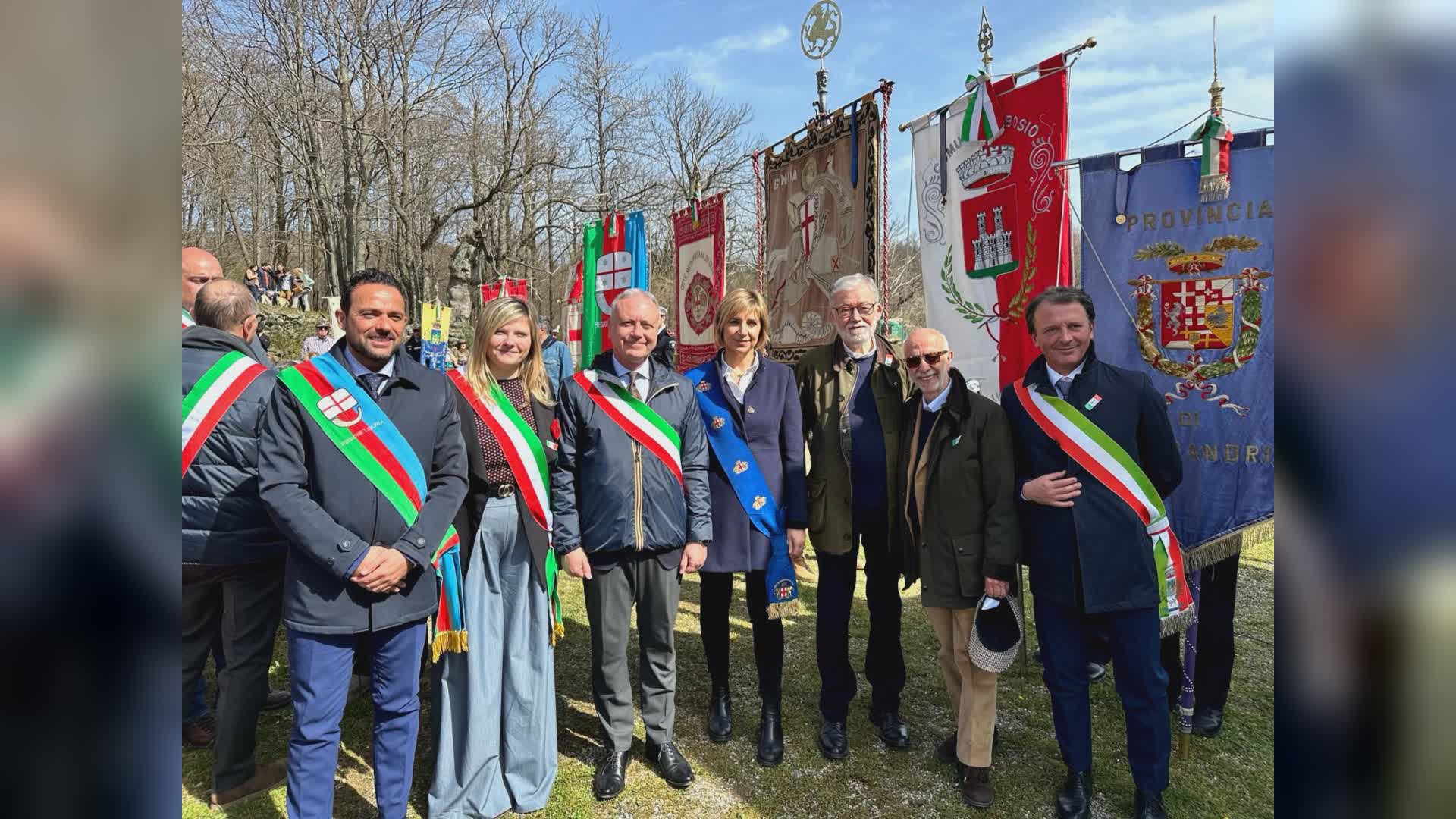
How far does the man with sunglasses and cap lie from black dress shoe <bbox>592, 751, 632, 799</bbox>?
144 cm

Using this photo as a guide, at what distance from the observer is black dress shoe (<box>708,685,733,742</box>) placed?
3.69 meters

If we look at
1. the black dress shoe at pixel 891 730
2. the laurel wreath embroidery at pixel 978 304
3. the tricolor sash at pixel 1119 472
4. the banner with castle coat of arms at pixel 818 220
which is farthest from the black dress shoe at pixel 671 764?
the banner with castle coat of arms at pixel 818 220

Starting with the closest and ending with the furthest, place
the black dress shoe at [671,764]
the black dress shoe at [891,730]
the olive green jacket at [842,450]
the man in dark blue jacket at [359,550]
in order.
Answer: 1. the man in dark blue jacket at [359,550]
2. the black dress shoe at [671,764]
3. the olive green jacket at [842,450]
4. the black dress shoe at [891,730]

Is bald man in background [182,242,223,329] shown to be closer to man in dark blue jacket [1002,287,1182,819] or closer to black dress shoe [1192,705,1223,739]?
man in dark blue jacket [1002,287,1182,819]

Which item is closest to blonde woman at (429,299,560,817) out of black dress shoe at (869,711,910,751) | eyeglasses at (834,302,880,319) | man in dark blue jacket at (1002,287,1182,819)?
eyeglasses at (834,302,880,319)

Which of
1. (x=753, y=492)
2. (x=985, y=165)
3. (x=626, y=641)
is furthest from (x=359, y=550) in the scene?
(x=985, y=165)

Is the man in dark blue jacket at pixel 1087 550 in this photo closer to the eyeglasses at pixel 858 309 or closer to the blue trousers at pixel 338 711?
the eyeglasses at pixel 858 309

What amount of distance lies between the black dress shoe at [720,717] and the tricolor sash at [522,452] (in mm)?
1033

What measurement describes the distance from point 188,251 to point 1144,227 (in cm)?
478

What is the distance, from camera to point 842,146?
20.9ft

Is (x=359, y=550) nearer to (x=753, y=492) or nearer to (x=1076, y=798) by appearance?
(x=753, y=492)

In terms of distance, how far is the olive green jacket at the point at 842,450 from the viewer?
3.38 metres
